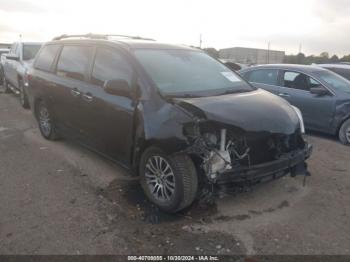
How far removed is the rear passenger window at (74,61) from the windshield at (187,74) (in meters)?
1.02

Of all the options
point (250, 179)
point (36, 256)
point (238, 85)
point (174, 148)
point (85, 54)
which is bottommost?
point (36, 256)

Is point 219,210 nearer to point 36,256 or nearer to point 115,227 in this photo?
point 115,227

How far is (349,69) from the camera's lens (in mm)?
9664

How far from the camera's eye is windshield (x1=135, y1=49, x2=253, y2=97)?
4.35 m

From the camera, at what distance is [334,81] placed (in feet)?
25.2

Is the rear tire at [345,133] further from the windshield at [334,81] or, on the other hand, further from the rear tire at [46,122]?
the rear tire at [46,122]

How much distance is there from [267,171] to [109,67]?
7.80ft

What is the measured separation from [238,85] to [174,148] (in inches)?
64.7

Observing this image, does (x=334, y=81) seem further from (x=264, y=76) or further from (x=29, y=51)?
(x=29, y=51)

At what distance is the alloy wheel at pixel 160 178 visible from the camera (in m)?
3.93

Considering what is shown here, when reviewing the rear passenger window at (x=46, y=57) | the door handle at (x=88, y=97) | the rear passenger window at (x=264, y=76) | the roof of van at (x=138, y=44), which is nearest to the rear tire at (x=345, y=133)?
the rear passenger window at (x=264, y=76)

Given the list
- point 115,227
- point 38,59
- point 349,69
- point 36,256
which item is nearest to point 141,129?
point 115,227

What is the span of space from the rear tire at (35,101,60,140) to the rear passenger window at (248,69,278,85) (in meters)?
4.64

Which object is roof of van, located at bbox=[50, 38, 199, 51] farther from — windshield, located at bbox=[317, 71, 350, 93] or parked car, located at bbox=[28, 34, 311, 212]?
windshield, located at bbox=[317, 71, 350, 93]
